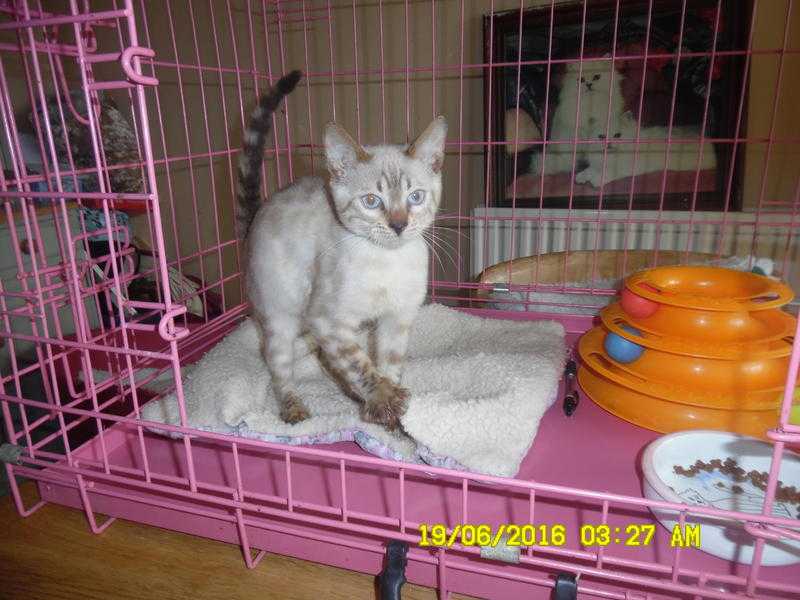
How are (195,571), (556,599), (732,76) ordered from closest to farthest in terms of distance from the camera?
1. (556,599)
2. (195,571)
3. (732,76)

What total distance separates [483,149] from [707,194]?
0.97m

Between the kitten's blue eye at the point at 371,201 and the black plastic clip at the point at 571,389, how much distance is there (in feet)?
1.96

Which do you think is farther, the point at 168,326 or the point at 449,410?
the point at 449,410

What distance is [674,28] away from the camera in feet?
7.34

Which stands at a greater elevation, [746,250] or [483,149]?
[483,149]

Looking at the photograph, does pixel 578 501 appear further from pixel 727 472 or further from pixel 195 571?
pixel 195 571

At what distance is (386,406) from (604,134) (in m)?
1.89

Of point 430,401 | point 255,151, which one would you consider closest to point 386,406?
point 430,401

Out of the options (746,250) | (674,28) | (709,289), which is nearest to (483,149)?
(674,28)

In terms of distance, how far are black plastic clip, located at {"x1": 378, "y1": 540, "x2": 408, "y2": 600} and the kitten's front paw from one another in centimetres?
35

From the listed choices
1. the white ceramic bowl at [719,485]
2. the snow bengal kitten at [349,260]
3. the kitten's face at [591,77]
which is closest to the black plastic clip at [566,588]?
the white ceramic bowl at [719,485]

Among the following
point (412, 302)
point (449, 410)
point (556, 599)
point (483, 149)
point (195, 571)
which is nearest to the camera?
point (556, 599)

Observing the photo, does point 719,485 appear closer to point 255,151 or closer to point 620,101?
point 255,151

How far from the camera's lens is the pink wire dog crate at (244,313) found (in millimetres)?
721
